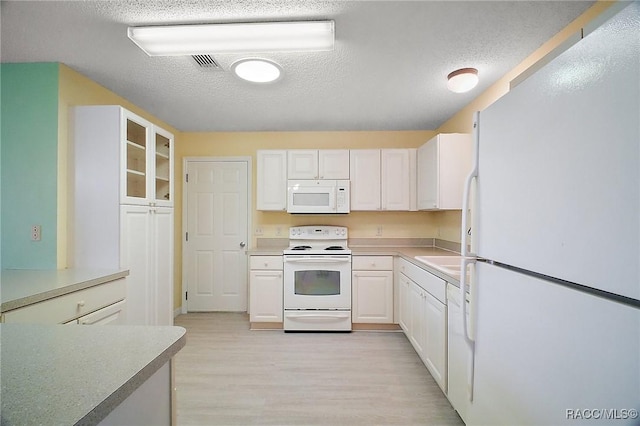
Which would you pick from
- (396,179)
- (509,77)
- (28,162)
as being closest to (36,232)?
(28,162)

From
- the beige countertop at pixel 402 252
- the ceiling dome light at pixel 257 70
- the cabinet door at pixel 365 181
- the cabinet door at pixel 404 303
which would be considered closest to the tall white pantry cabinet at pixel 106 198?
the ceiling dome light at pixel 257 70

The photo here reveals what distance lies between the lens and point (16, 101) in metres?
2.10

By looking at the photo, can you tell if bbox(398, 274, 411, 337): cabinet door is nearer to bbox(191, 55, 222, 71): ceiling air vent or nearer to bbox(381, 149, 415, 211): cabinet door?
bbox(381, 149, 415, 211): cabinet door

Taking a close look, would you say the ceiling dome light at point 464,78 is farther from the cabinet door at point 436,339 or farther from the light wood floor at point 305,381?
the light wood floor at point 305,381

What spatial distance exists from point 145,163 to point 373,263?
2.53 m

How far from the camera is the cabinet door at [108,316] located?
5.59ft

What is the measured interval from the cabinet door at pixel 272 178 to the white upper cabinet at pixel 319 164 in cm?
11

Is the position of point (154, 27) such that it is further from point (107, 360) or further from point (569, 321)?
point (569, 321)

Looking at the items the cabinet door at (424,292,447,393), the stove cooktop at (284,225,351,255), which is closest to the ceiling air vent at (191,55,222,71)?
the stove cooktop at (284,225,351,255)

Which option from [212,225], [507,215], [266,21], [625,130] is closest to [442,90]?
[266,21]

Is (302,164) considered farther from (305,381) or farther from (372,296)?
(305,381)

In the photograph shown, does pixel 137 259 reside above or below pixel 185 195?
below

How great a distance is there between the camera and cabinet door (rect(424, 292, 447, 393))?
1.96 meters

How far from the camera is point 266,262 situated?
332cm
